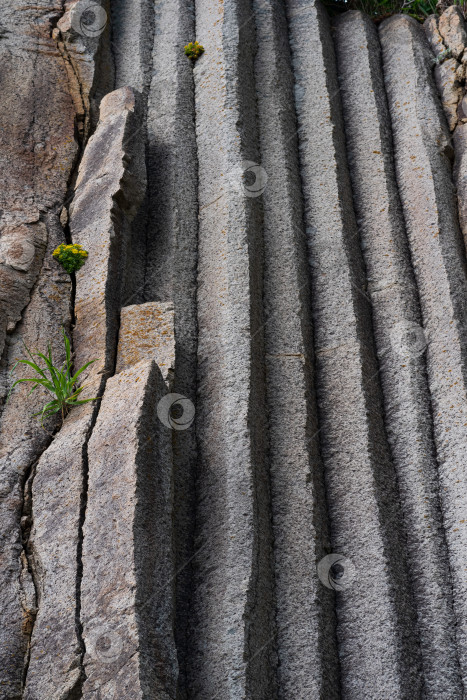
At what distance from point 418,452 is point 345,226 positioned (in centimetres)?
199

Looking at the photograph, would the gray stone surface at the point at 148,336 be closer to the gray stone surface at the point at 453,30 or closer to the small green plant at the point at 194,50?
the small green plant at the point at 194,50

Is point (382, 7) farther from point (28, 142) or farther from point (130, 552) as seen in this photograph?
point (130, 552)

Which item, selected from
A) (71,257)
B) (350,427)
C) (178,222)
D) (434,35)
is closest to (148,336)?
(71,257)

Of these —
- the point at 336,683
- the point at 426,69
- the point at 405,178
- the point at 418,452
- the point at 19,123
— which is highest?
the point at 426,69

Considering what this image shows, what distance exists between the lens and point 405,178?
6316 mm

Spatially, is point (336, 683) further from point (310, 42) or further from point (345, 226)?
point (310, 42)

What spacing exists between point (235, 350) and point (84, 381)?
1.00m

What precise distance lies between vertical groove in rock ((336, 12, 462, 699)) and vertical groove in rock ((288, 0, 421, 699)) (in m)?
0.09

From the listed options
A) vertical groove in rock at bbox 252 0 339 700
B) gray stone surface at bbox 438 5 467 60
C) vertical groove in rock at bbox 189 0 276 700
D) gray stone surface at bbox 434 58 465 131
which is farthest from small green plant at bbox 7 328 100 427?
gray stone surface at bbox 438 5 467 60

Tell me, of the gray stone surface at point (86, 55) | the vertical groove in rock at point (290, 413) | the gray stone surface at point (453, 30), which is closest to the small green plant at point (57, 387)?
the vertical groove in rock at point (290, 413)

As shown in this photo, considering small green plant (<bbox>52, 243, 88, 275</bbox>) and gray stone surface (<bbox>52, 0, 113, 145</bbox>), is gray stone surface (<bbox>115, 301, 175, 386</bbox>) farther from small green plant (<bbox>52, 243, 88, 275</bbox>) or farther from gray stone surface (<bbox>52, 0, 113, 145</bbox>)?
gray stone surface (<bbox>52, 0, 113, 145</bbox>)

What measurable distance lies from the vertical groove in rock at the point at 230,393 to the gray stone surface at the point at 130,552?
312mm

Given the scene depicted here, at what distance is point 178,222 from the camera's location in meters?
5.92

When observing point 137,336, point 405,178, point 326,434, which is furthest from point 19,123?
point 326,434
